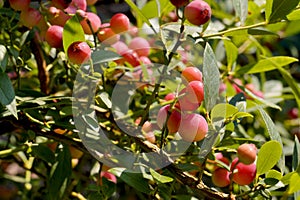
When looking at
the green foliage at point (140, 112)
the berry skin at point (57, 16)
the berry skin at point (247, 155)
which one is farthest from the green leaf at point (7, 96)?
the berry skin at point (247, 155)

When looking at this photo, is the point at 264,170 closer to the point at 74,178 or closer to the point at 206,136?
the point at 206,136

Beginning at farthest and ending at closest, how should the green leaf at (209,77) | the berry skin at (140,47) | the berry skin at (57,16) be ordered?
the berry skin at (140,47) → the berry skin at (57,16) → the green leaf at (209,77)

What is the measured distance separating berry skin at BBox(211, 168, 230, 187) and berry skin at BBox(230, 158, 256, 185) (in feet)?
0.19

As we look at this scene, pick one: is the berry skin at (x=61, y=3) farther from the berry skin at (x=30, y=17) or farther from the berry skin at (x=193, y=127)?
the berry skin at (x=193, y=127)

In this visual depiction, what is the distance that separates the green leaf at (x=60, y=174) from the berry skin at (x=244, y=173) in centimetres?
21

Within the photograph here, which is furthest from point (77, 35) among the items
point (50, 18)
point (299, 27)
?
point (299, 27)

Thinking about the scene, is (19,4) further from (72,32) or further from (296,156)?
(296,156)

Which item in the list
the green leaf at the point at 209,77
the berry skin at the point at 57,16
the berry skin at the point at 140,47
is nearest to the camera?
the green leaf at the point at 209,77

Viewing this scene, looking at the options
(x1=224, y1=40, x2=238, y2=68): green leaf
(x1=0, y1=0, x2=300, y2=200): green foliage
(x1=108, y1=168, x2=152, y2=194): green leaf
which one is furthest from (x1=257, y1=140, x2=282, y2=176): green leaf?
(x1=224, y1=40, x2=238, y2=68): green leaf

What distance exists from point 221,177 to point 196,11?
0.61 feet

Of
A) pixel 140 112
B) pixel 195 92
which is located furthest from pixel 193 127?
pixel 140 112

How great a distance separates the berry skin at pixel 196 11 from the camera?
59 cm

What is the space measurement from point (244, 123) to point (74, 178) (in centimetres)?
32

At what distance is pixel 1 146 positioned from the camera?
822mm
